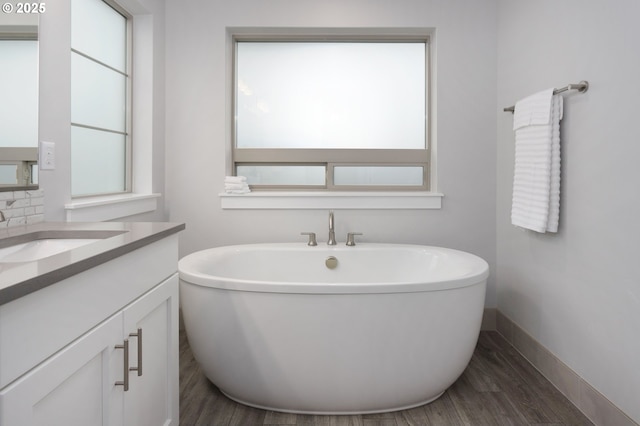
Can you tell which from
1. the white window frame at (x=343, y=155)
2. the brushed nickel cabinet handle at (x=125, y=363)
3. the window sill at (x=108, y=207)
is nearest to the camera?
the brushed nickel cabinet handle at (x=125, y=363)

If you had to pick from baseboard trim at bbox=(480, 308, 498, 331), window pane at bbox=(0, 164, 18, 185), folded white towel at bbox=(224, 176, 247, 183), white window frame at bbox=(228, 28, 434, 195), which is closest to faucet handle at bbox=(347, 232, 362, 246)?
white window frame at bbox=(228, 28, 434, 195)

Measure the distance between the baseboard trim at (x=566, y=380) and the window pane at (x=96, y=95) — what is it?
271 centimetres

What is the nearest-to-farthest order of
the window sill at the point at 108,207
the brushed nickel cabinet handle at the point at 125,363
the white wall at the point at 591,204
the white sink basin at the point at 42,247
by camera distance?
1. the brushed nickel cabinet handle at the point at 125,363
2. the white sink basin at the point at 42,247
3. the white wall at the point at 591,204
4. the window sill at the point at 108,207

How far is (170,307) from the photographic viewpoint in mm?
1657

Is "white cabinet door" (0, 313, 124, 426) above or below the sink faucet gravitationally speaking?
below

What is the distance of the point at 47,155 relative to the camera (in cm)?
188

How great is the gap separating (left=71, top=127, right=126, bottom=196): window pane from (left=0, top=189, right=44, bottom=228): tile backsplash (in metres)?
0.48

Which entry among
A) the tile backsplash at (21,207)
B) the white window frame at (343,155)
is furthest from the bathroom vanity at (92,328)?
the white window frame at (343,155)

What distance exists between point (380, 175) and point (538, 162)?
1168 millimetres

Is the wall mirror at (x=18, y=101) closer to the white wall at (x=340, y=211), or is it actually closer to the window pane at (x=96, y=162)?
the window pane at (x=96, y=162)

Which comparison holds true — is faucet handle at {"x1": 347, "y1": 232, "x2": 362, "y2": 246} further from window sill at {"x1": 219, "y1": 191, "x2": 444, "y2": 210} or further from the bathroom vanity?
the bathroom vanity

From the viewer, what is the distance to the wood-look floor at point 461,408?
199cm

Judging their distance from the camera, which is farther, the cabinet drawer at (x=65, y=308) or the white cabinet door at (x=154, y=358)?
the white cabinet door at (x=154, y=358)

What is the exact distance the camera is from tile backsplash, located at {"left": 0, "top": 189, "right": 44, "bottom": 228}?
1610 millimetres
